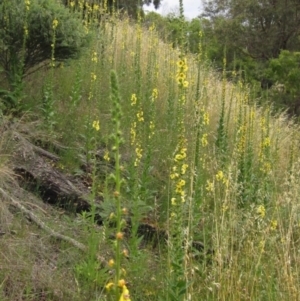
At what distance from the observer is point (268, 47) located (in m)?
15.1

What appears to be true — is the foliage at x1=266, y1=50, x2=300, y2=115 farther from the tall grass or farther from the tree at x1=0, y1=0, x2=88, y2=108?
the tree at x1=0, y1=0, x2=88, y2=108

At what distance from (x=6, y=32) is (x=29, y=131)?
120cm

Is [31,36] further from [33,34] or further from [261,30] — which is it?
[261,30]

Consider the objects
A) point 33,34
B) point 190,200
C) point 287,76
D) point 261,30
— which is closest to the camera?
point 190,200

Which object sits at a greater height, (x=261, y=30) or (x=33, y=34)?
(x=261, y=30)

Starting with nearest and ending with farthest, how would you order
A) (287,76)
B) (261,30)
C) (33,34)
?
(33,34), (287,76), (261,30)

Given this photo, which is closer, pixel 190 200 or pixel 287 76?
pixel 190 200

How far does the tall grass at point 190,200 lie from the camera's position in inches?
111

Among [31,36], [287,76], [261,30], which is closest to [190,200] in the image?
[31,36]

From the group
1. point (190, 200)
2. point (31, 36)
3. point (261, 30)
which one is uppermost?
point (261, 30)

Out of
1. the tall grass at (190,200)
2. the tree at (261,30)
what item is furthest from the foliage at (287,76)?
the tall grass at (190,200)

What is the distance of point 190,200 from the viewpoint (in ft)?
9.37

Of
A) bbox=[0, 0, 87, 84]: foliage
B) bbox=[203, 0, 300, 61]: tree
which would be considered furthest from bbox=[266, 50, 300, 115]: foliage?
bbox=[0, 0, 87, 84]: foliage

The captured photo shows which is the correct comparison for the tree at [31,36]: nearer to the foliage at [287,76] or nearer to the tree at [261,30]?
the foliage at [287,76]
